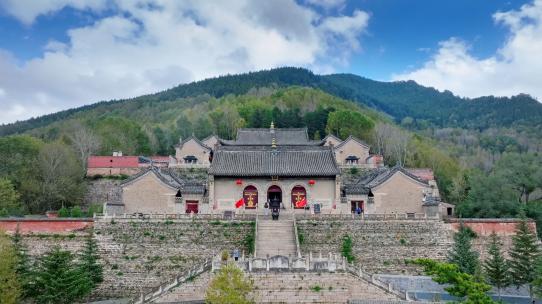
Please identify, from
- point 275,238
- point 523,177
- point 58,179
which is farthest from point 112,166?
point 523,177

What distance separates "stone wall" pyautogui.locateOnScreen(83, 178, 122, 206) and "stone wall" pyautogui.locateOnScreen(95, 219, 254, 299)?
60.8 ft

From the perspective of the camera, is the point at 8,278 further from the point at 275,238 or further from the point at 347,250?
the point at 347,250

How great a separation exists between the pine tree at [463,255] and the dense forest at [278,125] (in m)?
8.12

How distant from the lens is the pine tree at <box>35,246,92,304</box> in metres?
21.4

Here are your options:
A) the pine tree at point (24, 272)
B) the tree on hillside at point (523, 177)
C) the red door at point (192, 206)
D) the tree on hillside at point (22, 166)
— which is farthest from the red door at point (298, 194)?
the tree on hillside at point (22, 166)

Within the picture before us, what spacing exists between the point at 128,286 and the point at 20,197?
65.0 feet

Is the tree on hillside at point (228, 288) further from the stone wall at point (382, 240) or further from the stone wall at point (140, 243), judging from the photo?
the stone wall at point (382, 240)

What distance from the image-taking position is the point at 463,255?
83.4 ft

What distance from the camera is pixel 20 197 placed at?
41000 millimetres

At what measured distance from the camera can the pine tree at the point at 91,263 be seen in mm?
24627

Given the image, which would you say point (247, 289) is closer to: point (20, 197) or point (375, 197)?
point (375, 197)

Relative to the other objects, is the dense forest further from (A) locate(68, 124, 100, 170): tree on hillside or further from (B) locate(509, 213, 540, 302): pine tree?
(B) locate(509, 213, 540, 302): pine tree

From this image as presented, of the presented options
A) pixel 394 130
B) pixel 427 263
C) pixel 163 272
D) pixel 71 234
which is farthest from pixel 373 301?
pixel 394 130

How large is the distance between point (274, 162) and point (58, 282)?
16.8m
